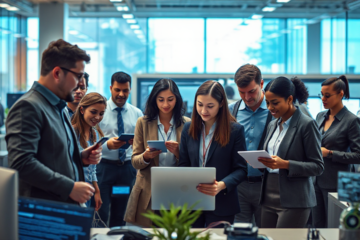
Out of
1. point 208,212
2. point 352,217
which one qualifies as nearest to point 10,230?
point 208,212

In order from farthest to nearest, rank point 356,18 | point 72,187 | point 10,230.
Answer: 1. point 356,18
2. point 72,187
3. point 10,230

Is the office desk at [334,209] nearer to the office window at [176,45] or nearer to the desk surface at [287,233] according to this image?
the desk surface at [287,233]

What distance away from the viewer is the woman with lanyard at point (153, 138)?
2.44m

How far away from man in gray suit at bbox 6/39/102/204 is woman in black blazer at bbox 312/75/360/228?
2198 mm

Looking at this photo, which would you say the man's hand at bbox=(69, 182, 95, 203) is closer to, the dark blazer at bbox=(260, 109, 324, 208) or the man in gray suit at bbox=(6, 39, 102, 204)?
the man in gray suit at bbox=(6, 39, 102, 204)

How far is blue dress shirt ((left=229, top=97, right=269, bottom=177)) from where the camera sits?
107 inches

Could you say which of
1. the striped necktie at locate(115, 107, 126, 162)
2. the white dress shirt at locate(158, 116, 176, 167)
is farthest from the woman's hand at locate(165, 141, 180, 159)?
the striped necktie at locate(115, 107, 126, 162)

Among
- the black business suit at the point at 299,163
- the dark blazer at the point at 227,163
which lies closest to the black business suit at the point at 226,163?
the dark blazer at the point at 227,163

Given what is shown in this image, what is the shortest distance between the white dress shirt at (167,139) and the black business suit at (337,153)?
57.4 inches

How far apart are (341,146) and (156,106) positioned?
1.73m

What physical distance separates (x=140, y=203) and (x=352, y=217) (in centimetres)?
137

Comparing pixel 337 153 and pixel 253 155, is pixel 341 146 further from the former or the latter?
pixel 253 155

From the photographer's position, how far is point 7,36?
32.1 feet

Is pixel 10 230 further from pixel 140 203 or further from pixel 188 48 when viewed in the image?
pixel 188 48
